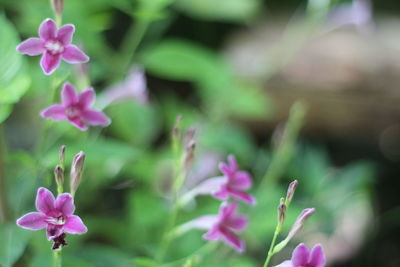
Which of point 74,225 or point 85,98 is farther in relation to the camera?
point 85,98

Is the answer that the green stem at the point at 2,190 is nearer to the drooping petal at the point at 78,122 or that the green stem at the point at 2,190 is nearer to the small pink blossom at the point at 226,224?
the drooping petal at the point at 78,122

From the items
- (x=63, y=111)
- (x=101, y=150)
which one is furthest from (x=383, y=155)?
(x=63, y=111)

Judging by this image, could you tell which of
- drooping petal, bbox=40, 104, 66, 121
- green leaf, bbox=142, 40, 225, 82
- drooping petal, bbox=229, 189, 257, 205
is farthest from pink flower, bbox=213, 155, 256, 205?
green leaf, bbox=142, 40, 225, 82

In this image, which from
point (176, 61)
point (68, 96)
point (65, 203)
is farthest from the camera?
point (176, 61)

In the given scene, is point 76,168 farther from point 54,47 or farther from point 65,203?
point 54,47

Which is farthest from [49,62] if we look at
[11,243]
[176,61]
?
[176,61]

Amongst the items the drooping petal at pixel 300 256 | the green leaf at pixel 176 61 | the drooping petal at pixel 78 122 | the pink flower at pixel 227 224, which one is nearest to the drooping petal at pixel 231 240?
the pink flower at pixel 227 224
